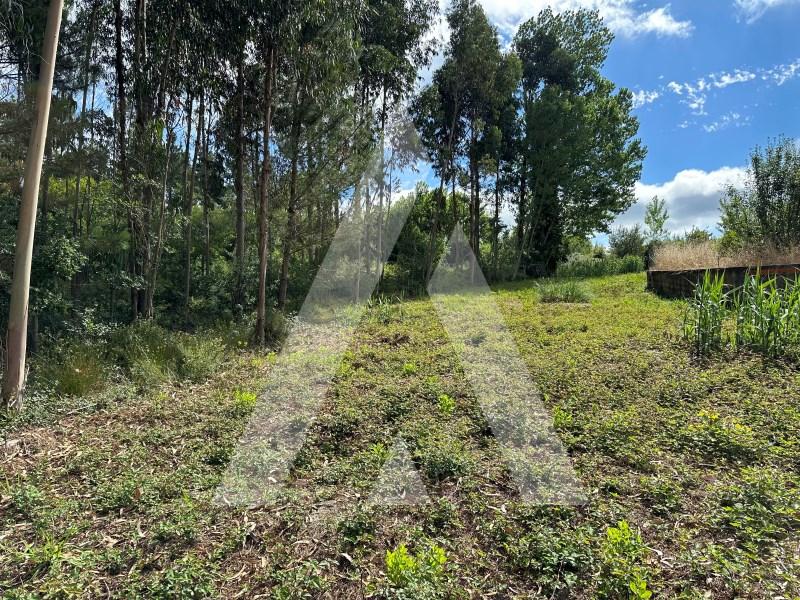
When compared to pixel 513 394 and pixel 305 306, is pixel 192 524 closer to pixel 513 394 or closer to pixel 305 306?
pixel 513 394

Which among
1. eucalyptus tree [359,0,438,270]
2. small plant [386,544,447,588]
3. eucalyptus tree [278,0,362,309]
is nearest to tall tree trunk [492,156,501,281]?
eucalyptus tree [359,0,438,270]

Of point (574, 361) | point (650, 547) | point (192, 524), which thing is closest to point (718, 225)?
point (574, 361)

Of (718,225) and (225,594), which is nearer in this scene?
(225,594)

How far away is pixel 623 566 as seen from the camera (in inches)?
65.1

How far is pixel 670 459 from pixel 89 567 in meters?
2.99

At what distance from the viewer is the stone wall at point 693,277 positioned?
6.35 metres

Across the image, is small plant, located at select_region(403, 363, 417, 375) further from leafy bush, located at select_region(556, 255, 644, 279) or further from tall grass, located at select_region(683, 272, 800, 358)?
leafy bush, located at select_region(556, 255, 644, 279)

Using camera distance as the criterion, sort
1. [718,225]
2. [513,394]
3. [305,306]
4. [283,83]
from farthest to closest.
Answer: [718,225], [305,306], [283,83], [513,394]

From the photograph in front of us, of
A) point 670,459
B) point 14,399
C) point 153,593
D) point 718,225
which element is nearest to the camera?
point 153,593

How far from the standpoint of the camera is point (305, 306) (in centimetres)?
999

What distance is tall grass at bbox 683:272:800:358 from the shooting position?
3.97 meters

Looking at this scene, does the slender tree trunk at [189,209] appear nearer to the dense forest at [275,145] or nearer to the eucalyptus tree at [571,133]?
the dense forest at [275,145]

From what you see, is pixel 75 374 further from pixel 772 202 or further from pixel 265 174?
pixel 772 202

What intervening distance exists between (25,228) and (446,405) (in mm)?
3692
